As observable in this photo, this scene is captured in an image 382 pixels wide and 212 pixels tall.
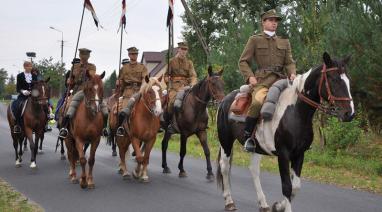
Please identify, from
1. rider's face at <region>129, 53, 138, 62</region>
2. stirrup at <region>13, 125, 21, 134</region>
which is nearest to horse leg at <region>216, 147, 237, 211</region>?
rider's face at <region>129, 53, 138, 62</region>

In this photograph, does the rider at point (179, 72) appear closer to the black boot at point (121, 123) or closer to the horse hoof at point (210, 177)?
the black boot at point (121, 123)

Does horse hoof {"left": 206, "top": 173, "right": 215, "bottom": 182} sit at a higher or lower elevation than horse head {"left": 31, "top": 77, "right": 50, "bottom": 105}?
lower

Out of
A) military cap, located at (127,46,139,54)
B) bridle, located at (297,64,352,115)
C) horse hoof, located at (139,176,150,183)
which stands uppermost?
military cap, located at (127,46,139,54)

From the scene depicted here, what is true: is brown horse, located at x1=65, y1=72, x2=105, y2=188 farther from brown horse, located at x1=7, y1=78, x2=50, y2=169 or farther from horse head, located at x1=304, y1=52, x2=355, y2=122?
horse head, located at x1=304, y1=52, x2=355, y2=122

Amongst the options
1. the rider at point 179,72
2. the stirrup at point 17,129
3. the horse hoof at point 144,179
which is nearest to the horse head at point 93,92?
the horse hoof at point 144,179

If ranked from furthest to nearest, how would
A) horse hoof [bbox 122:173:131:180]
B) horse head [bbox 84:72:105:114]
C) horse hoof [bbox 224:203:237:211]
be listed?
1. horse hoof [bbox 122:173:131:180]
2. horse head [bbox 84:72:105:114]
3. horse hoof [bbox 224:203:237:211]

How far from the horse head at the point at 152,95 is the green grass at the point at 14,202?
315cm

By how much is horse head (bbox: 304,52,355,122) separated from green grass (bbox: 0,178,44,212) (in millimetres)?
5003

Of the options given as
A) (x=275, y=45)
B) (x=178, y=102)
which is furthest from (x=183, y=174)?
(x=275, y=45)

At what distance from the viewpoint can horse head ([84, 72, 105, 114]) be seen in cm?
987

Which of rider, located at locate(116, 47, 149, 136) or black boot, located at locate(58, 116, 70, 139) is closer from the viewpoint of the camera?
black boot, located at locate(58, 116, 70, 139)

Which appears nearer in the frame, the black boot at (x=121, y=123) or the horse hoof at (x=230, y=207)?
the horse hoof at (x=230, y=207)

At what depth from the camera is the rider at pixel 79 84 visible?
10.3 m

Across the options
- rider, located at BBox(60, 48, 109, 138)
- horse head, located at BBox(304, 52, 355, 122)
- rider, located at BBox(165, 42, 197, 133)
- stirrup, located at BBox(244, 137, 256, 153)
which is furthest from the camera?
rider, located at BBox(165, 42, 197, 133)
